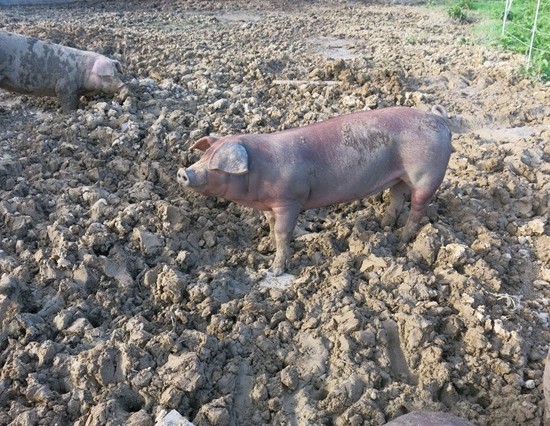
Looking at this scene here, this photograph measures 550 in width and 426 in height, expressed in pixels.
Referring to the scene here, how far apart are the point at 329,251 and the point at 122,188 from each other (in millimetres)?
1742

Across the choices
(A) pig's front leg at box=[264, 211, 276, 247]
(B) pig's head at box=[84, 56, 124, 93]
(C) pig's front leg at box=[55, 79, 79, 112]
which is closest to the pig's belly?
(A) pig's front leg at box=[264, 211, 276, 247]

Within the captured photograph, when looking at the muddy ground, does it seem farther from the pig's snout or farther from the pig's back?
the pig's snout

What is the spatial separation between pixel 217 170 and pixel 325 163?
730mm

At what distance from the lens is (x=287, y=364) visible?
11.1 feet

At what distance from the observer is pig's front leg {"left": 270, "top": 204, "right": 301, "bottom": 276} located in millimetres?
4008

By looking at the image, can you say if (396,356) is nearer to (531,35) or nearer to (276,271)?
(276,271)

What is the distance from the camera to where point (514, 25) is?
381 inches

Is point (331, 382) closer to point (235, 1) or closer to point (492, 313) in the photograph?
point (492, 313)

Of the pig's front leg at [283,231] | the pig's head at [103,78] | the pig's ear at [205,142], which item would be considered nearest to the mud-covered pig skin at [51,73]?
the pig's head at [103,78]

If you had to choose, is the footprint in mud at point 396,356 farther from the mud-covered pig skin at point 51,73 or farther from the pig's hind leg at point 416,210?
the mud-covered pig skin at point 51,73

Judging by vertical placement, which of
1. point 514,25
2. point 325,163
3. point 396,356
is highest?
point 325,163

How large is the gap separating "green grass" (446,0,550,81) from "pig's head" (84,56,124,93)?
16.7ft

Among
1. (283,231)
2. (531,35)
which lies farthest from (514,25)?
(283,231)

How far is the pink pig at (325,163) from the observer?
388 cm
